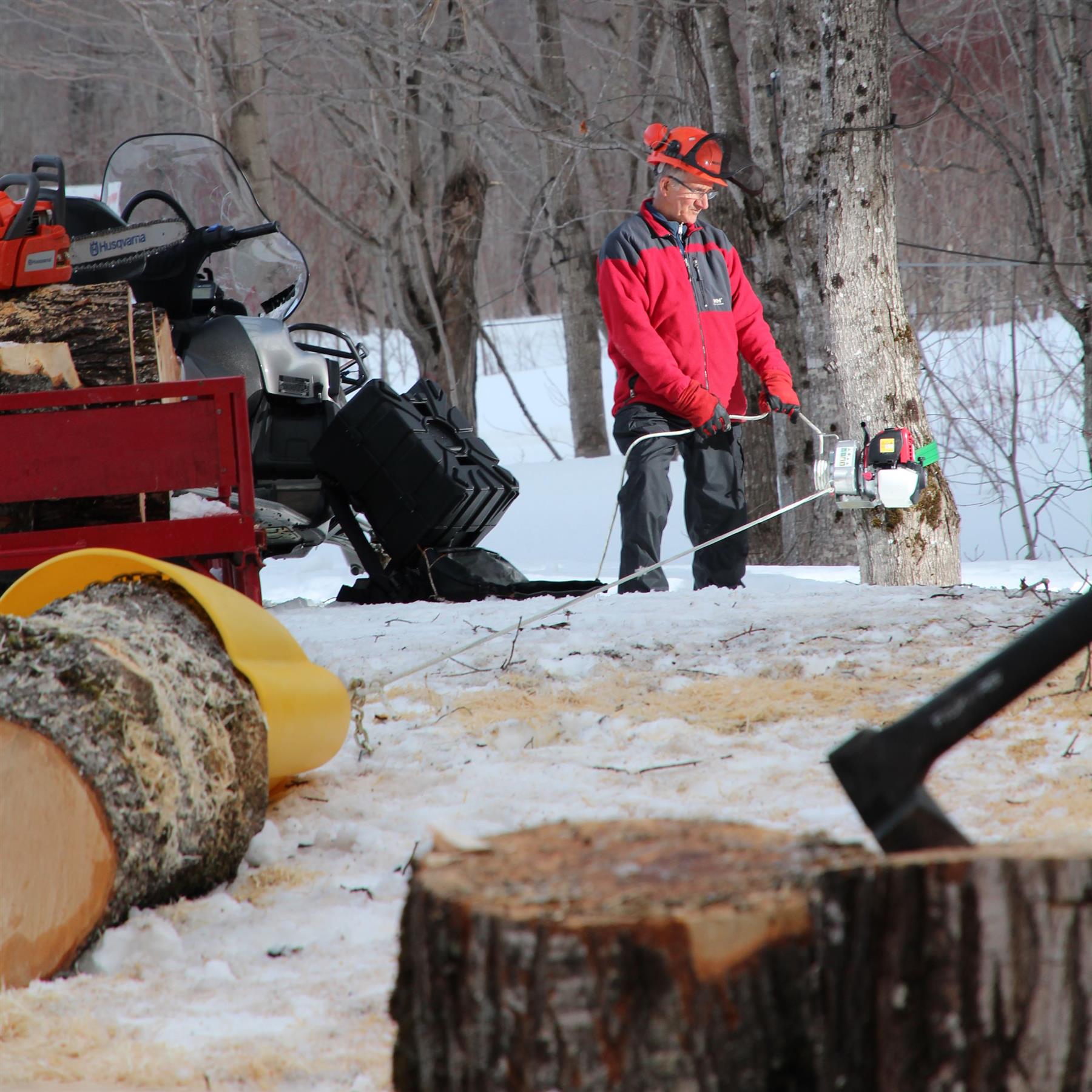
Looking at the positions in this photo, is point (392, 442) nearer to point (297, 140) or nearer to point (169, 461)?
point (169, 461)

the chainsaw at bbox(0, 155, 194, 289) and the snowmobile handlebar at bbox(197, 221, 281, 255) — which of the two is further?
the snowmobile handlebar at bbox(197, 221, 281, 255)

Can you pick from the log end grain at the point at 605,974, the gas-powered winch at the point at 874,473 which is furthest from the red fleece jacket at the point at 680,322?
the log end grain at the point at 605,974

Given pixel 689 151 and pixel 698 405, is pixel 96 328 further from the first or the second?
pixel 689 151

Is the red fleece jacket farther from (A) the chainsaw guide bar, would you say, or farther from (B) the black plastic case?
(A) the chainsaw guide bar

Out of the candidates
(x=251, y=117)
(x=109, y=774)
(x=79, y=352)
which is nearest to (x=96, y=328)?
(x=79, y=352)

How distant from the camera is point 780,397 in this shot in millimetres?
5777

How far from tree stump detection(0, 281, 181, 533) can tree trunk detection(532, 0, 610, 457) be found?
7073 millimetres

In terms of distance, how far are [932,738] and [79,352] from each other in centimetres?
356

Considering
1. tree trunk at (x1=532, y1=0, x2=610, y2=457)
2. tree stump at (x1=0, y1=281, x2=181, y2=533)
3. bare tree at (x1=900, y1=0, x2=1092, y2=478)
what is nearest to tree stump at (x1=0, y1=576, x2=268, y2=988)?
tree stump at (x1=0, y1=281, x2=181, y2=533)

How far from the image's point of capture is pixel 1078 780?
270 centimetres

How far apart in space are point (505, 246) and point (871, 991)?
75.1ft

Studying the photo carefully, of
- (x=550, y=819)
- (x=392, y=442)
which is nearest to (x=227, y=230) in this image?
(x=392, y=442)

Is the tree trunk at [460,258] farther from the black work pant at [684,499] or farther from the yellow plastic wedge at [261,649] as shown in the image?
the yellow plastic wedge at [261,649]

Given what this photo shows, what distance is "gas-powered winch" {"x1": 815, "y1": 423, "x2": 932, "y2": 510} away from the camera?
485cm
